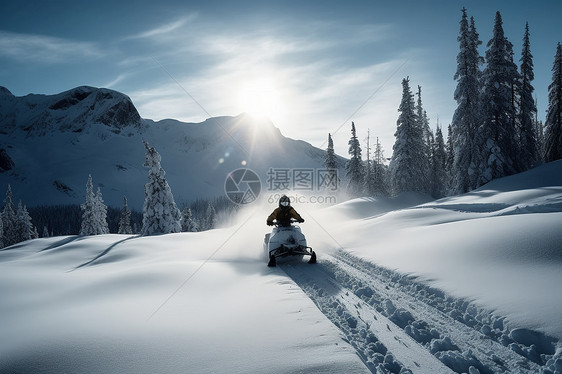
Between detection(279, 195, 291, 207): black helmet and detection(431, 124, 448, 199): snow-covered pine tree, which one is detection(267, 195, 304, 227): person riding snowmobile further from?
detection(431, 124, 448, 199): snow-covered pine tree

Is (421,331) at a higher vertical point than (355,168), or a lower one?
lower

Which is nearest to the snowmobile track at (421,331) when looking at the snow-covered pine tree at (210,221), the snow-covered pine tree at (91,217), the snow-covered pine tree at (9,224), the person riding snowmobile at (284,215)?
the person riding snowmobile at (284,215)

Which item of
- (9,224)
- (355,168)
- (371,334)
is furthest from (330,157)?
(9,224)

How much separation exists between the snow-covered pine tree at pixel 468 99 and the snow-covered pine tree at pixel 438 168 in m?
15.3

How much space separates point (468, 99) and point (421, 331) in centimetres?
3200

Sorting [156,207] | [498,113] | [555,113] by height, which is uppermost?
[555,113]

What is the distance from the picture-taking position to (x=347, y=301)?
6.17 m

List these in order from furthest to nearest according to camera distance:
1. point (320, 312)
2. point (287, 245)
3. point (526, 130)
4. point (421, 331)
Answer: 1. point (526, 130)
2. point (287, 245)
3. point (320, 312)
4. point (421, 331)

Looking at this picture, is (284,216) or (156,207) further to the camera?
(156,207)

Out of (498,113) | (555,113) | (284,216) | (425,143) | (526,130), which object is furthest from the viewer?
(425,143)

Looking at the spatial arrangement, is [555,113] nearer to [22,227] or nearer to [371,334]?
[371,334]

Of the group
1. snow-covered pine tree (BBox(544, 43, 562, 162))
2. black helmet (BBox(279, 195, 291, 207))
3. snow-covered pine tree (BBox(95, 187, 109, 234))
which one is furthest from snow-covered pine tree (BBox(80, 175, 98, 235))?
snow-covered pine tree (BBox(544, 43, 562, 162))

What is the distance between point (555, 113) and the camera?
111 feet

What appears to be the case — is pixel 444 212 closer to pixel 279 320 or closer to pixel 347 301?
pixel 347 301
